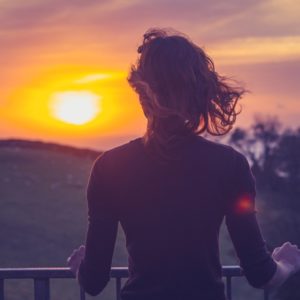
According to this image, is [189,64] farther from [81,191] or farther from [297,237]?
[81,191]

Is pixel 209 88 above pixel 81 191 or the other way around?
above

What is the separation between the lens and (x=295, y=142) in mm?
37219

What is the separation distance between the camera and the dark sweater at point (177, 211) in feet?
10.0

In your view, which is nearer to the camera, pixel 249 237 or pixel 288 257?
pixel 249 237

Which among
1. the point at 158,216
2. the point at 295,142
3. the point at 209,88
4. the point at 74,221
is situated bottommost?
the point at 74,221

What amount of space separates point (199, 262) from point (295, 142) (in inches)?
1362

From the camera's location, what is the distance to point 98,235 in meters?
3.16

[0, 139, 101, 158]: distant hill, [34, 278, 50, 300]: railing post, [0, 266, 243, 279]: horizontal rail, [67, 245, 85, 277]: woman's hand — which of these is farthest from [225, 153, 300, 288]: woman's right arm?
[0, 139, 101, 158]: distant hill

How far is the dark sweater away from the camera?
3057 mm

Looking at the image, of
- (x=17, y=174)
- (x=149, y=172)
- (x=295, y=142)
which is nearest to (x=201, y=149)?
(x=149, y=172)

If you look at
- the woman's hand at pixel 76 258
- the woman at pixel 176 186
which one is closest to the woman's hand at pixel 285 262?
the woman at pixel 176 186

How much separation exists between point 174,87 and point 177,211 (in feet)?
1.32

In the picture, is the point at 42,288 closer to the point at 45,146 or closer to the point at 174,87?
the point at 174,87

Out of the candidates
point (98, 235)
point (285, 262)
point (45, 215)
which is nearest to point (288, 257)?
point (285, 262)
